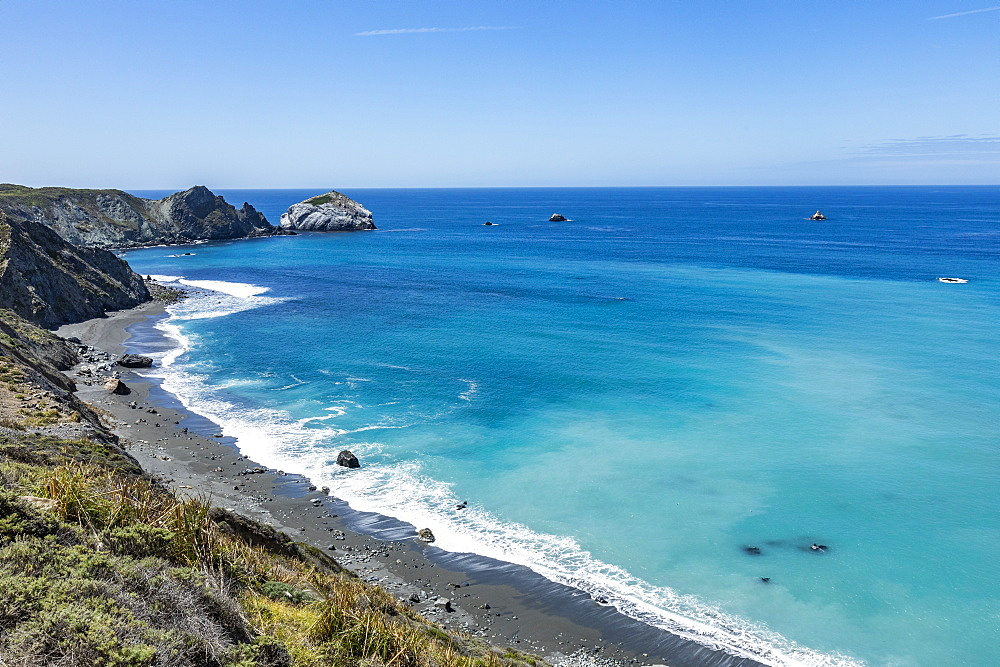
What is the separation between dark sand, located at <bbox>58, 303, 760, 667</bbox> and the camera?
63.0ft

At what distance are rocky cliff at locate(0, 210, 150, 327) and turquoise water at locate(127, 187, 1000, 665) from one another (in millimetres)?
8580

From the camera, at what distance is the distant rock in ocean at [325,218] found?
170875 millimetres

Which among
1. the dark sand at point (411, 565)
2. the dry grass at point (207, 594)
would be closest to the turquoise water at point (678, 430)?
the dark sand at point (411, 565)

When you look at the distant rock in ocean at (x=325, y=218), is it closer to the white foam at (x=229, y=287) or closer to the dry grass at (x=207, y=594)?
the white foam at (x=229, y=287)

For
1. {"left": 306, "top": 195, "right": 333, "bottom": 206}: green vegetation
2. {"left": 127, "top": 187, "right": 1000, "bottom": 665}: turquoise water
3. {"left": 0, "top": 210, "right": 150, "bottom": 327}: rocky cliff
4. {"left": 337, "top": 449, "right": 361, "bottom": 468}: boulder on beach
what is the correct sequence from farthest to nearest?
{"left": 306, "top": 195, "right": 333, "bottom": 206}: green vegetation → {"left": 0, "top": 210, "right": 150, "bottom": 327}: rocky cliff → {"left": 337, "top": 449, "right": 361, "bottom": 468}: boulder on beach → {"left": 127, "top": 187, "right": 1000, "bottom": 665}: turquoise water

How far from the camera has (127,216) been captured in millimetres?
130875

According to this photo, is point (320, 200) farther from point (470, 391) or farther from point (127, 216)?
point (470, 391)

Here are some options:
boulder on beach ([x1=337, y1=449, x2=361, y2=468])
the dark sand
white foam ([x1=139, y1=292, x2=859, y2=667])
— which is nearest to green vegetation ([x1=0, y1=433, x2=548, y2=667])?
the dark sand

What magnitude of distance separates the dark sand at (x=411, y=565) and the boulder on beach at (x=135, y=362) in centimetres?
1114

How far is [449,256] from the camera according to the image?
11556cm

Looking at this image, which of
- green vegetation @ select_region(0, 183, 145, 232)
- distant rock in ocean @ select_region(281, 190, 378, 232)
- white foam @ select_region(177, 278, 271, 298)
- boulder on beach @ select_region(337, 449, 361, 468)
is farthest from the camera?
distant rock in ocean @ select_region(281, 190, 378, 232)

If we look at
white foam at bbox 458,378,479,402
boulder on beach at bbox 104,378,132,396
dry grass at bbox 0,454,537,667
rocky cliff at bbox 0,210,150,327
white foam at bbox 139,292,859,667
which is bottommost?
white foam at bbox 139,292,859,667

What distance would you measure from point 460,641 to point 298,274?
87904 millimetres

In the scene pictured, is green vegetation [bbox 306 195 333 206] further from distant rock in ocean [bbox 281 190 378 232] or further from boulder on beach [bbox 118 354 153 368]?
boulder on beach [bbox 118 354 153 368]
